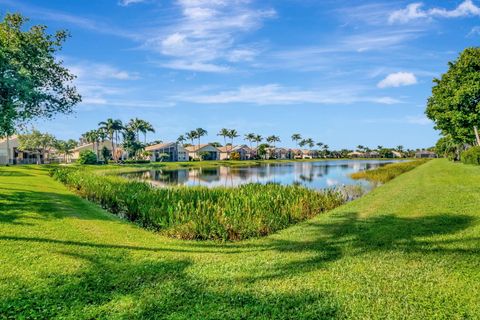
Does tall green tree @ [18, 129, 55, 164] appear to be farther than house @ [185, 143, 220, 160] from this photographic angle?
No

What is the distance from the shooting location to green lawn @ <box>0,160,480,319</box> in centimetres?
634

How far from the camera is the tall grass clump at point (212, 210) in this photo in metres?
13.3

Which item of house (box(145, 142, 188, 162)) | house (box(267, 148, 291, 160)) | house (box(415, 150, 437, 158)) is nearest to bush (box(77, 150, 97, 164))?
house (box(145, 142, 188, 162))

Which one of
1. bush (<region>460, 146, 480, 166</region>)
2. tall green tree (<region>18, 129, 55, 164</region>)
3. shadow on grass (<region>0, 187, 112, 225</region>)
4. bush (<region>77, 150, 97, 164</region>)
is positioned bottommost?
shadow on grass (<region>0, 187, 112, 225</region>)

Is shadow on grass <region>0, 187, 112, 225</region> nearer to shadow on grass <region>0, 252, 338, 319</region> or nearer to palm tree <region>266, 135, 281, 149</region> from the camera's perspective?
shadow on grass <region>0, 252, 338, 319</region>

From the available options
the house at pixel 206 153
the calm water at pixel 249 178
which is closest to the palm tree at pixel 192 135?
the house at pixel 206 153

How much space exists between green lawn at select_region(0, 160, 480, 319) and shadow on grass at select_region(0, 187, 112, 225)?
0.61m

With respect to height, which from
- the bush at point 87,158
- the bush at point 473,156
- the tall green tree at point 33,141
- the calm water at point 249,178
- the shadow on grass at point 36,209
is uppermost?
the tall green tree at point 33,141

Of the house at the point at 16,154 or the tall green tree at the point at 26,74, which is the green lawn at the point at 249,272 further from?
the house at the point at 16,154

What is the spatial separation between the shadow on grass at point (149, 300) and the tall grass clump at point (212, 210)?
4998mm

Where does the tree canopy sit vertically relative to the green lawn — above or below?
above

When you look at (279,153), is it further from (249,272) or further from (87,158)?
(249,272)

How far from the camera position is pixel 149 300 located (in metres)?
6.77

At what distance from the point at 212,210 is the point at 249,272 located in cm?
763
